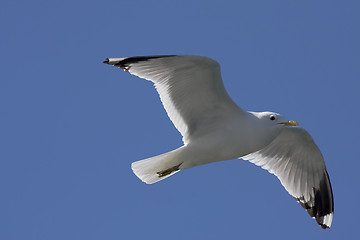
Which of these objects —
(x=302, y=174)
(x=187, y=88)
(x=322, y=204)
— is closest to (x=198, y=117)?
(x=187, y=88)

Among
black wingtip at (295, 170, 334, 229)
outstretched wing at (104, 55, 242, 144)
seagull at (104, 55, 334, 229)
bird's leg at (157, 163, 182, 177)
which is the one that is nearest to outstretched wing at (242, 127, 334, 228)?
black wingtip at (295, 170, 334, 229)

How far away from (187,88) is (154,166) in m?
1.23

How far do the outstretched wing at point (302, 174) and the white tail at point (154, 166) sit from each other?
183cm

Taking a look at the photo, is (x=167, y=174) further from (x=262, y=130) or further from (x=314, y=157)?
(x=314, y=157)

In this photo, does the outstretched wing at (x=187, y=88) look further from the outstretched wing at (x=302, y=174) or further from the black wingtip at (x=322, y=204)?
the black wingtip at (x=322, y=204)

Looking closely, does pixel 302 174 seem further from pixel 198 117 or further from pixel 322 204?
pixel 198 117

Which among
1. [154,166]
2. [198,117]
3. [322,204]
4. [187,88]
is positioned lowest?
[322,204]

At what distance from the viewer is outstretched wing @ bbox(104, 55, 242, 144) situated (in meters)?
7.96

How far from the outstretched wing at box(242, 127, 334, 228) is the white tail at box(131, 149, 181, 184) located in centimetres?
183

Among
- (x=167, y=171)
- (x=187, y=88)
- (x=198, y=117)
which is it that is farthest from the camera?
(x=198, y=117)

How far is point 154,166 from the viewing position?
8.55 metres

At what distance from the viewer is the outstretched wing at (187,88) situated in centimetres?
796

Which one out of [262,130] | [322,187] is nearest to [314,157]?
[322,187]

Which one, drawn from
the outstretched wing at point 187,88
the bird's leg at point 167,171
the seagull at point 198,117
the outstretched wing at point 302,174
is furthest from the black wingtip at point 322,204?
the bird's leg at point 167,171
